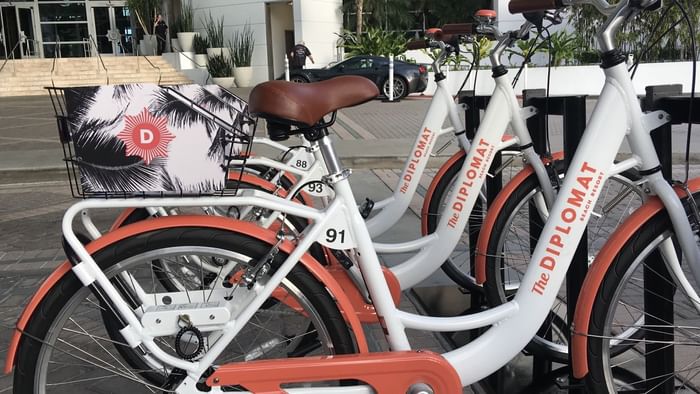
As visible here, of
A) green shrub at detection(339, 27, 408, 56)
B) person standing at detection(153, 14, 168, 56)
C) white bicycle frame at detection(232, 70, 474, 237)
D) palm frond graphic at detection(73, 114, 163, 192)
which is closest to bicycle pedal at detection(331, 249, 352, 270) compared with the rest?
palm frond graphic at detection(73, 114, 163, 192)

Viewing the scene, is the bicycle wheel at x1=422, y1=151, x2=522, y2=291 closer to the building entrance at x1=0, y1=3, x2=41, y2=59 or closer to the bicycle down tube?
the bicycle down tube

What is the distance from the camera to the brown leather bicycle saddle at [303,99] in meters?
2.05

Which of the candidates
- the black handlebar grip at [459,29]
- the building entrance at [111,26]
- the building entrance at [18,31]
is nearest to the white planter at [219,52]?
the building entrance at [111,26]

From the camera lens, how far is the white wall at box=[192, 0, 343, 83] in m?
24.4

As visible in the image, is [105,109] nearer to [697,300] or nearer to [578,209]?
[578,209]

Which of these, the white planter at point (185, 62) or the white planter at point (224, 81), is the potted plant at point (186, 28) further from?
the white planter at point (224, 81)

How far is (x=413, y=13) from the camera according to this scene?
3206 centimetres

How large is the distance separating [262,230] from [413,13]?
3145 centimetres

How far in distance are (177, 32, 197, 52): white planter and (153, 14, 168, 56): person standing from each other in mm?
796

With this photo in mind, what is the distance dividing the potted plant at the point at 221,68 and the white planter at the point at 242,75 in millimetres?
223

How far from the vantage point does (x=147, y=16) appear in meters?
26.1

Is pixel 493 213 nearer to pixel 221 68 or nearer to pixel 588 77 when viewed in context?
pixel 588 77

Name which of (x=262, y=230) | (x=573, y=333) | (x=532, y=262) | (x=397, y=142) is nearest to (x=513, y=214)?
(x=532, y=262)

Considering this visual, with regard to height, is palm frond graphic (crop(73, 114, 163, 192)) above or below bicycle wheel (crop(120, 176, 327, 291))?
above
